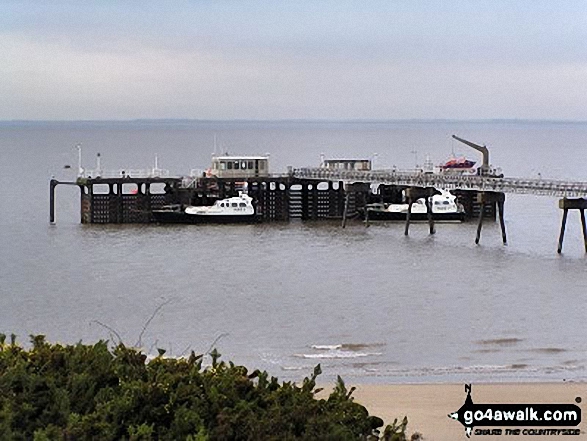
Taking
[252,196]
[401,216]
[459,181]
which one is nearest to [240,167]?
[252,196]

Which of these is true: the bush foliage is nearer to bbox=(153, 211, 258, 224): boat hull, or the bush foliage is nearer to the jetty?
the jetty

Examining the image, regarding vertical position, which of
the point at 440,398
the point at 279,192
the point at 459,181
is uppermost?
the point at 459,181

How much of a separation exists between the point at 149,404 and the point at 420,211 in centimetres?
5879

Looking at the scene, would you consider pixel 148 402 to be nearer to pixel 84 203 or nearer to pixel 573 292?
pixel 573 292

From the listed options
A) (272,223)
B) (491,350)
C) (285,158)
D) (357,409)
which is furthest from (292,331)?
(285,158)

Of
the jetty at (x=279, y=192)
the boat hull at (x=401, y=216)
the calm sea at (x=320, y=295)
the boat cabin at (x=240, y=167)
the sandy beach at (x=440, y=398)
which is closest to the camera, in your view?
the sandy beach at (x=440, y=398)

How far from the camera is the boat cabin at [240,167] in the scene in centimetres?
7681

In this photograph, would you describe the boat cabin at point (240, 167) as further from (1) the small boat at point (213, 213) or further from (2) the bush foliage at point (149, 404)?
(2) the bush foliage at point (149, 404)

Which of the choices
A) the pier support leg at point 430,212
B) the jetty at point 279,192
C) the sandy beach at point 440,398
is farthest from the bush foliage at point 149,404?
the jetty at point 279,192

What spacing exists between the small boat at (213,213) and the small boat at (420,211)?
7011mm

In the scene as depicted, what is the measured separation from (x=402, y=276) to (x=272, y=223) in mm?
23699

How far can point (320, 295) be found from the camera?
45406 millimetres

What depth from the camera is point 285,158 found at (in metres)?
175

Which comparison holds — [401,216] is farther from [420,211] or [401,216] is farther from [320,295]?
[320,295]
